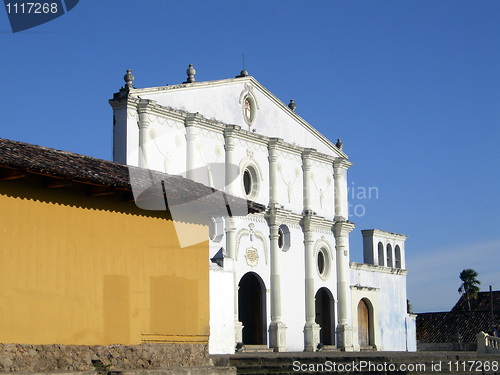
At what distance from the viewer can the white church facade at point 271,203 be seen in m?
20.5

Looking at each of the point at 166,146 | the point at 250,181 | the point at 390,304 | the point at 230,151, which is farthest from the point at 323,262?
the point at 166,146

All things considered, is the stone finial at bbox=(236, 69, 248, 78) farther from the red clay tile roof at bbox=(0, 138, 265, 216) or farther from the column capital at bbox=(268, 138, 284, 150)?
the red clay tile roof at bbox=(0, 138, 265, 216)

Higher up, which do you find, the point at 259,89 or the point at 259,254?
the point at 259,89

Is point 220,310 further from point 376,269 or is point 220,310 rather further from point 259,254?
point 376,269

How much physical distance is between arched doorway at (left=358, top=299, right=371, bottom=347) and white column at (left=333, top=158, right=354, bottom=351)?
1.65 metres

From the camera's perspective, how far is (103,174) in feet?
34.2

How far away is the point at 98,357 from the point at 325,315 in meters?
17.2

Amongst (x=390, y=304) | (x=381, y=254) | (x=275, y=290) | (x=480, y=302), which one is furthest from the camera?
(x=480, y=302)

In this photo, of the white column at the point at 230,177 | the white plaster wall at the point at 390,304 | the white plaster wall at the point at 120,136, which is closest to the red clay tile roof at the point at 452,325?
the white plaster wall at the point at 390,304

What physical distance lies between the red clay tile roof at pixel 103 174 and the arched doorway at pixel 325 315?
1392 centimetres

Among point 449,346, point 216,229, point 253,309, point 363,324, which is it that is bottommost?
point 449,346

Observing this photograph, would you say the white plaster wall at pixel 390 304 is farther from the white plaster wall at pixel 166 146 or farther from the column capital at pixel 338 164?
the white plaster wall at pixel 166 146

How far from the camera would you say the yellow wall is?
928 cm

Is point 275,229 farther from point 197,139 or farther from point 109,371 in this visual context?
point 109,371
